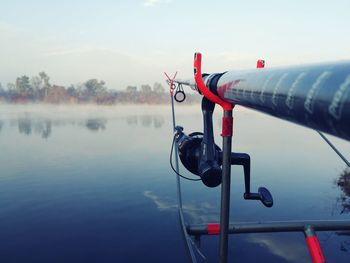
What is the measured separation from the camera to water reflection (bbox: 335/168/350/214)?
30.3 m

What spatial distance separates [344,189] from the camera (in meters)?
37.8

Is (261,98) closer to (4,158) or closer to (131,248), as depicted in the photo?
(131,248)

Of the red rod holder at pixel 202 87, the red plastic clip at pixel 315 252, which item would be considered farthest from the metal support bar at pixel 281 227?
the red rod holder at pixel 202 87

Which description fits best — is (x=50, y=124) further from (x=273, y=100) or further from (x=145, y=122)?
(x=273, y=100)

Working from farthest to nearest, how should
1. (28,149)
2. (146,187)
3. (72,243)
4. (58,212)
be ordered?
1. (28,149)
2. (146,187)
3. (58,212)
4. (72,243)

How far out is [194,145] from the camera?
3.50 m

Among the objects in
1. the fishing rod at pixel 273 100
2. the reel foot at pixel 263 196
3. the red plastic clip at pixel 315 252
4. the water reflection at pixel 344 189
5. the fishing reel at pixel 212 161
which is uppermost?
the fishing rod at pixel 273 100

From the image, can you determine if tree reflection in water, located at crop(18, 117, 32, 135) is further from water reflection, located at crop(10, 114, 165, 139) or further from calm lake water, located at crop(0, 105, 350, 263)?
calm lake water, located at crop(0, 105, 350, 263)

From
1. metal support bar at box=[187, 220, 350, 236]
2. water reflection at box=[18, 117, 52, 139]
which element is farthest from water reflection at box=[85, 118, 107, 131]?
metal support bar at box=[187, 220, 350, 236]

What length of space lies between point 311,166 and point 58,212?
3361 centimetres

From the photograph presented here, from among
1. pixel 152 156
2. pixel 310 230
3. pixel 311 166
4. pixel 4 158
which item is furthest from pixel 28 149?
pixel 310 230

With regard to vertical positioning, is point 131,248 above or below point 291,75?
below

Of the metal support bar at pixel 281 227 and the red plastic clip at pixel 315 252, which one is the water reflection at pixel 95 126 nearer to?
the metal support bar at pixel 281 227

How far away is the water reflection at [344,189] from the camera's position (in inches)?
1192
